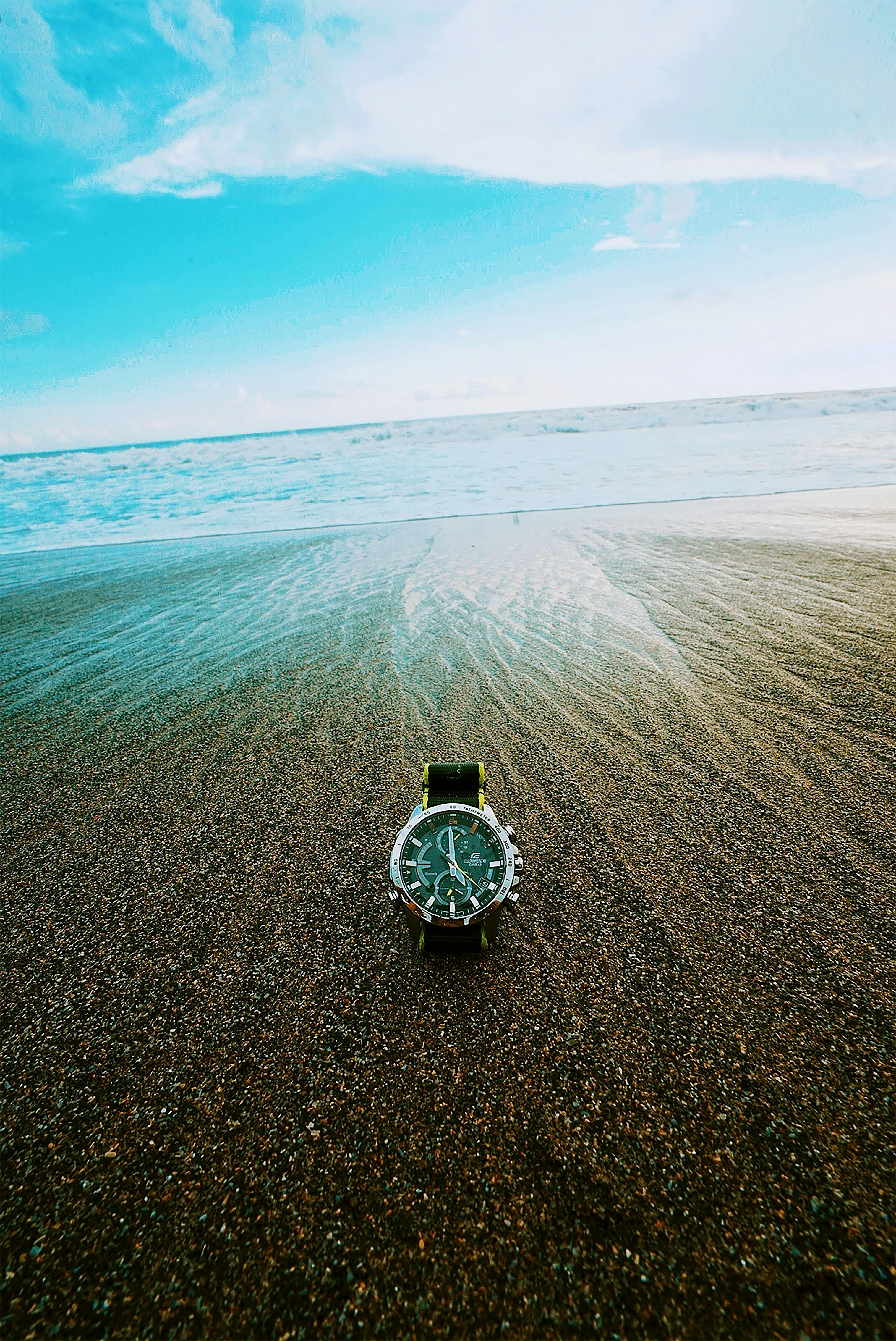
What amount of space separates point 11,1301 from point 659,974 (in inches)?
85.6

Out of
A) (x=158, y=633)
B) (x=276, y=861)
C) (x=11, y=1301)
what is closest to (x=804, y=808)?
(x=276, y=861)

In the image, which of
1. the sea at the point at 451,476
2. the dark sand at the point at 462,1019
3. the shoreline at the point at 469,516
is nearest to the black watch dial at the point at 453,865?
the dark sand at the point at 462,1019

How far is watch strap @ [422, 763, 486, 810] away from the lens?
8.70ft

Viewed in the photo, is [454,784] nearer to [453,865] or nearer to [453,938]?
[453,865]

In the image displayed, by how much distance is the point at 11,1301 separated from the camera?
1.54 meters

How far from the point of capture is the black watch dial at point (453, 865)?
2439mm

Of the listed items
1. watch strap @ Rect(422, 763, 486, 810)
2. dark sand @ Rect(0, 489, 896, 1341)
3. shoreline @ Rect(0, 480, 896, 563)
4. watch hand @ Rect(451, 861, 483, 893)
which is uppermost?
watch strap @ Rect(422, 763, 486, 810)

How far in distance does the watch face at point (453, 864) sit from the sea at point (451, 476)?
11930 millimetres

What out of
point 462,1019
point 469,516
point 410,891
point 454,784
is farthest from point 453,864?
point 469,516

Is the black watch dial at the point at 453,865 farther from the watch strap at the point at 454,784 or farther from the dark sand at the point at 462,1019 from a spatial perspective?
the dark sand at the point at 462,1019

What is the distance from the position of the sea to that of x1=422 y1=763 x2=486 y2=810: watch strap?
11.8 meters

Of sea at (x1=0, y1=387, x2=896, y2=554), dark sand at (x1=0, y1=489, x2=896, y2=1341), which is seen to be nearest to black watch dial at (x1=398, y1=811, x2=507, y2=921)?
dark sand at (x1=0, y1=489, x2=896, y2=1341)

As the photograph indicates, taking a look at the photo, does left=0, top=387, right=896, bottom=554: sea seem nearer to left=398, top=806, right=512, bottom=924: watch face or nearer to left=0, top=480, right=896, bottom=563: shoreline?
left=0, top=480, right=896, bottom=563: shoreline

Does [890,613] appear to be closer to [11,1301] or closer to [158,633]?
[11,1301]
